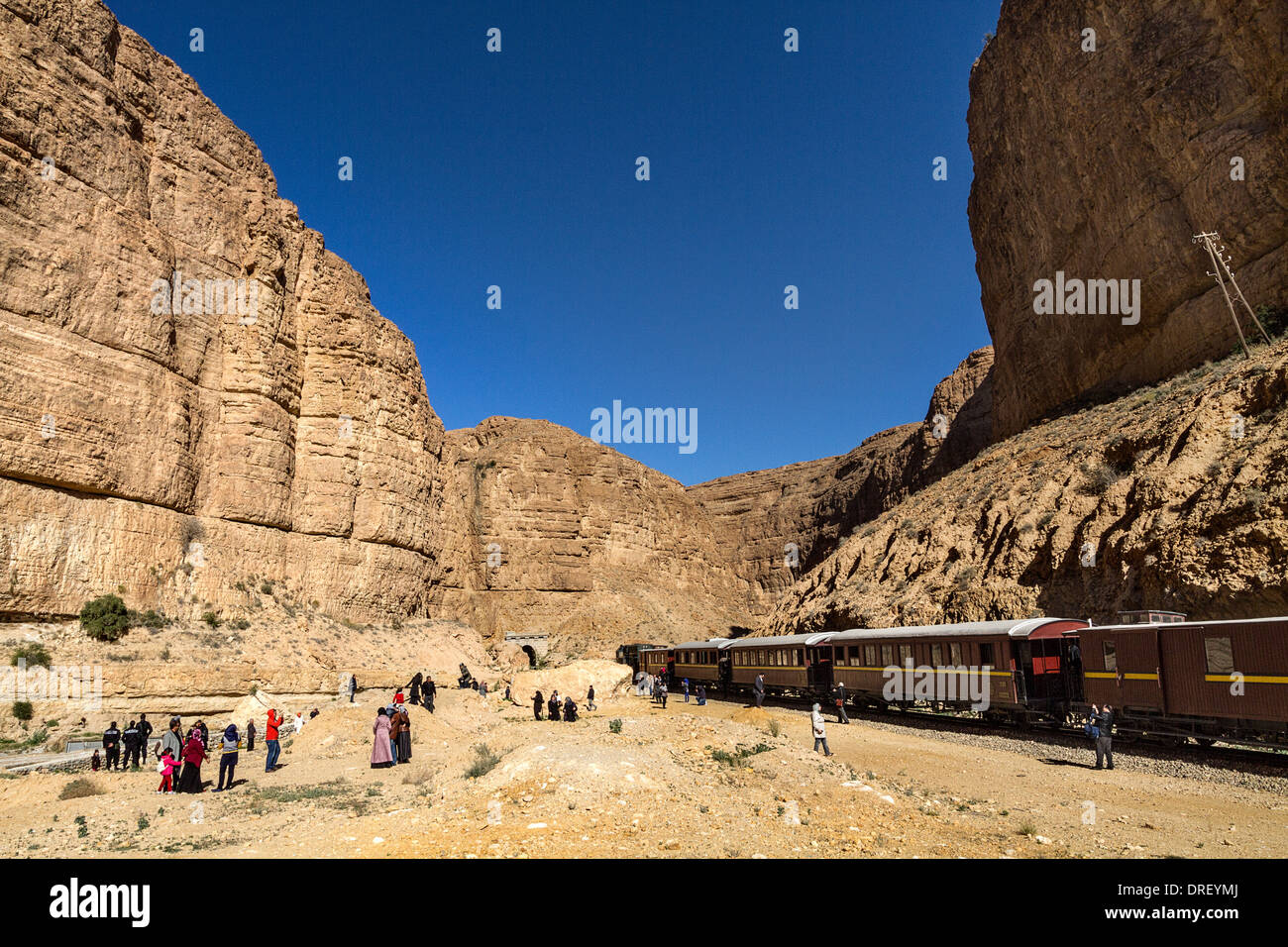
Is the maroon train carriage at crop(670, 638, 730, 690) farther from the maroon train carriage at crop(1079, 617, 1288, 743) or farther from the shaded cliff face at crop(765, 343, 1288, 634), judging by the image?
the maroon train carriage at crop(1079, 617, 1288, 743)

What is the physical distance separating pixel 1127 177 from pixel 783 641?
2885cm

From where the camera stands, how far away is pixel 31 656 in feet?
77.8

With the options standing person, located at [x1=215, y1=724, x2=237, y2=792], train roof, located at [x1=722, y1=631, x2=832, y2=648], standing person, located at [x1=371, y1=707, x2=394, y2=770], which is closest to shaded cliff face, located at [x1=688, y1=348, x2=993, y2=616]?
train roof, located at [x1=722, y1=631, x2=832, y2=648]

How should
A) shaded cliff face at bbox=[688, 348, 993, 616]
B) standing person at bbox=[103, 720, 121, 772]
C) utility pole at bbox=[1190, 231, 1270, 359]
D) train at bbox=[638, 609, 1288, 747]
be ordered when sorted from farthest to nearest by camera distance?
shaded cliff face at bbox=[688, 348, 993, 616]
utility pole at bbox=[1190, 231, 1270, 359]
standing person at bbox=[103, 720, 121, 772]
train at bbox=[638, 609, 1288, 747]

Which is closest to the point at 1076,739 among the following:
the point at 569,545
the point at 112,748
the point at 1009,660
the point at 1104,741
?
the point at 1009,660

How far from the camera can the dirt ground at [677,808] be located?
9.02 metres

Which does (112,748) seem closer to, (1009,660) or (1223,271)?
(1009,660)

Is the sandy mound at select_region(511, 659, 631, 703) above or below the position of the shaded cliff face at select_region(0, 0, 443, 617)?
below

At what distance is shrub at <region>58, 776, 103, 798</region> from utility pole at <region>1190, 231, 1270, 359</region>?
126ft

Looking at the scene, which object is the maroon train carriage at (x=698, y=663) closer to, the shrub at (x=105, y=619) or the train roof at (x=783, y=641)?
the train roof at (x=783, y=641)

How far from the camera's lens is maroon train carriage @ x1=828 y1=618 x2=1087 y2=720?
64.3 ft

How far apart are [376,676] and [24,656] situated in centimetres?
1484
